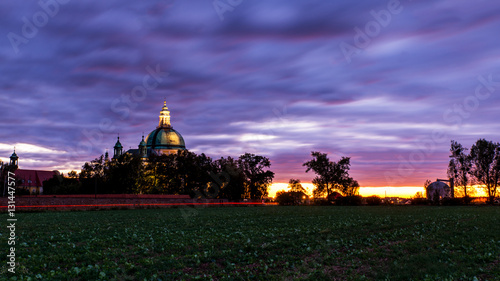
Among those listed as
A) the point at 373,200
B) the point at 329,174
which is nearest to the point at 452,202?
the point at 373,200

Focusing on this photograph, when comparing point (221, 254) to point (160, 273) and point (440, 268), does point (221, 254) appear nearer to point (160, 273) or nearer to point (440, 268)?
point (160, 273)

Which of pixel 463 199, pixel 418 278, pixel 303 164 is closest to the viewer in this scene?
pixel 418 278

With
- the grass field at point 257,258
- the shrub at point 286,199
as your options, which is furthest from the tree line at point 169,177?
the grass field at point 257,258

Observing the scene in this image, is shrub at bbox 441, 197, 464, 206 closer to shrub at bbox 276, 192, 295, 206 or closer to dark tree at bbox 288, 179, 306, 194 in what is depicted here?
shrub at bbox 276, 192, 295, 206

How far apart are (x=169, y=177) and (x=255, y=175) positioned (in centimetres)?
2856

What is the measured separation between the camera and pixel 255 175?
122m

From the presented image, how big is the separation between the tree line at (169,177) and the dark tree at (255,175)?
87.1 inches

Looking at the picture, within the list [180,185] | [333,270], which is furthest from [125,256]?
[180,185]

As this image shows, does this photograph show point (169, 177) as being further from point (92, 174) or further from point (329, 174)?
A: point (329, 174)

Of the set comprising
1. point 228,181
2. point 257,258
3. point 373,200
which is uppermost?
point 228,181

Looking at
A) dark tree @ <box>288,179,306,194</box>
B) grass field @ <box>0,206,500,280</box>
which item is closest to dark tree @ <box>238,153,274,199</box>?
dark tree @ <box>288,179,306,194</box>

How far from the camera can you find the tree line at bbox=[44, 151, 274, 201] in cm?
10444

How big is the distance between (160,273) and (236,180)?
9848cm

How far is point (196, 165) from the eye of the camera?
4158 inches
